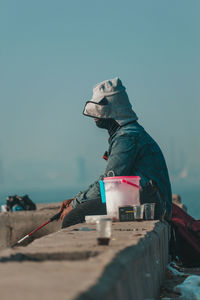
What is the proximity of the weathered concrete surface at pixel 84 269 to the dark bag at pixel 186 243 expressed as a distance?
1748 millimetres

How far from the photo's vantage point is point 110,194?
19.3 feet

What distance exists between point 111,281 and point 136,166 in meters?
3.71

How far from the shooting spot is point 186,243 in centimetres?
624

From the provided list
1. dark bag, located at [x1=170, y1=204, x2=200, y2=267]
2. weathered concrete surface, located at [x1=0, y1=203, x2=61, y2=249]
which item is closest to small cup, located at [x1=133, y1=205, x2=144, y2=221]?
dark bag, located at [x1=170, y1=204, x2=200, y2=267]

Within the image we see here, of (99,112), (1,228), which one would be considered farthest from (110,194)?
(1,228)

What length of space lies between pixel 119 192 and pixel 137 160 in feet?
1.74

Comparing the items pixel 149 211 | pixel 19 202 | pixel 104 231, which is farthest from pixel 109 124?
pixel 19 202

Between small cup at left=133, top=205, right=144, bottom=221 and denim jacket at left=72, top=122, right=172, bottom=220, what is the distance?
18.2 inches

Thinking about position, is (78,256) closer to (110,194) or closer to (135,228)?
(135,228)

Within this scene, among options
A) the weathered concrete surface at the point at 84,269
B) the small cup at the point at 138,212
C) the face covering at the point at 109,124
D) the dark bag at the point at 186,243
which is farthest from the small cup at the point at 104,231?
the face covering at the point at 109,124

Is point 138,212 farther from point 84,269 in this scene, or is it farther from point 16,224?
point 16,224

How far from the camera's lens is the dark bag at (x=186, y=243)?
20.2 ft

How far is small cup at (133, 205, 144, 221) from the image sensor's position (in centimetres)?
572

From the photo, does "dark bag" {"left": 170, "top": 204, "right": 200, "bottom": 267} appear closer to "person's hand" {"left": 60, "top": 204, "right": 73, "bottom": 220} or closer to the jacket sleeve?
the jacket sleeve
